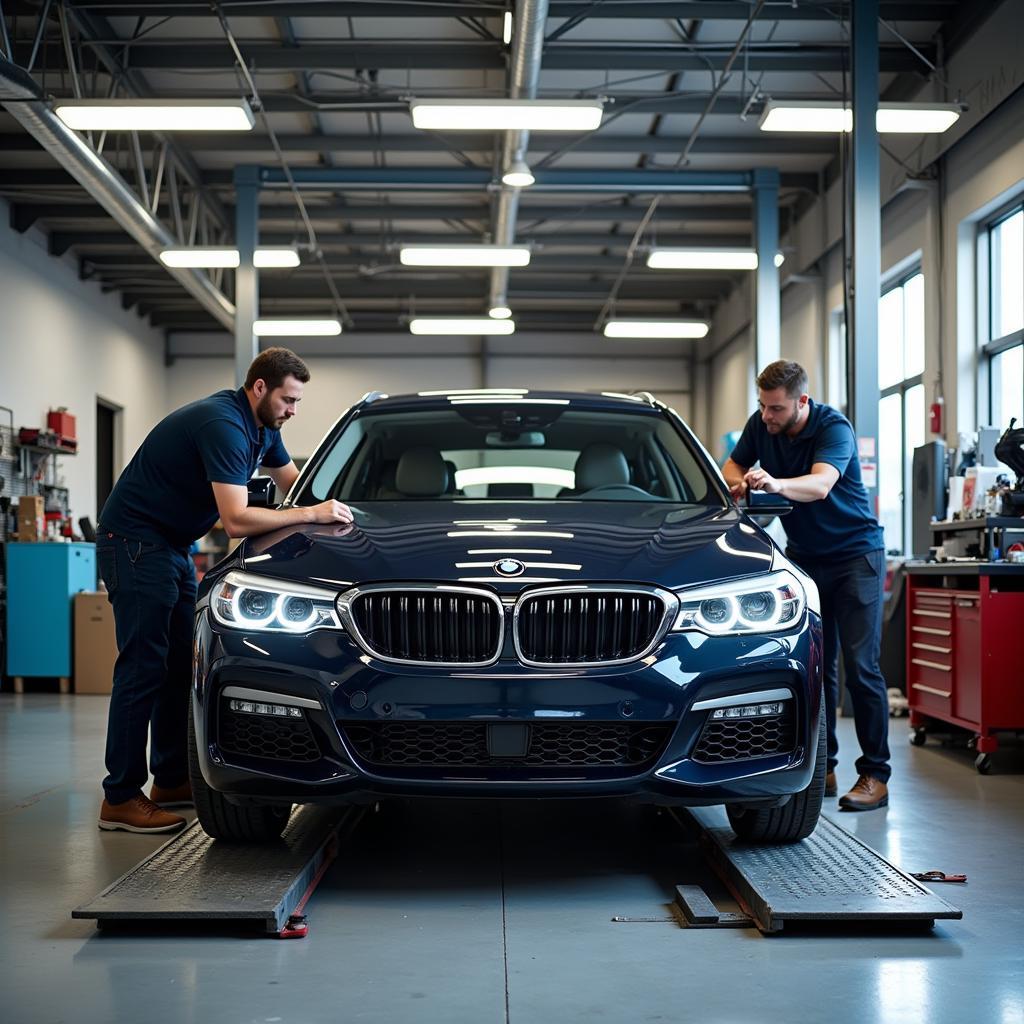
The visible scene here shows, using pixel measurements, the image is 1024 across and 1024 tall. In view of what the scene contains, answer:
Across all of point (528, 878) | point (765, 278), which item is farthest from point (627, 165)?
point (528, 878)

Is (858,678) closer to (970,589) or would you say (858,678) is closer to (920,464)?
(970,589)

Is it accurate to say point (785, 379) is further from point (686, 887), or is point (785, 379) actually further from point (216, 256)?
point (216, 256)

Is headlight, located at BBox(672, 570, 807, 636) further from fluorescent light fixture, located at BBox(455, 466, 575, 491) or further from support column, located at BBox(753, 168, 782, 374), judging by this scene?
support column, located at BBox(753, 168, 782, 374)

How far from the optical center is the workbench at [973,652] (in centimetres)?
598

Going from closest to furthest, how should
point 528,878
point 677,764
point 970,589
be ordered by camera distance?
point 677,764, point 528,878, point 970,589

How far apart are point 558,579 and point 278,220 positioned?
556 inches

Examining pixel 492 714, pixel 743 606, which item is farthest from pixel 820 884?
pixel 492 714

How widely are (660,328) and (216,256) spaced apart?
6.52m

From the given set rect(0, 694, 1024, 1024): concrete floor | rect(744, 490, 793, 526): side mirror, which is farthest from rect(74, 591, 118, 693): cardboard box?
rect(744, 490, 793, 526): side mirror

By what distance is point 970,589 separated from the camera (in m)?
6.59

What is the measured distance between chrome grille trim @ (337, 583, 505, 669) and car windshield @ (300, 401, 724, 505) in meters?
1.05

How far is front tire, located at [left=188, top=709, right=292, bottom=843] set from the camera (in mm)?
3592

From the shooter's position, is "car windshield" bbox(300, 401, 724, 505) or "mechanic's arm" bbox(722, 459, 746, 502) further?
"mechanic's arm" bbox(722, 459, 746, 502)

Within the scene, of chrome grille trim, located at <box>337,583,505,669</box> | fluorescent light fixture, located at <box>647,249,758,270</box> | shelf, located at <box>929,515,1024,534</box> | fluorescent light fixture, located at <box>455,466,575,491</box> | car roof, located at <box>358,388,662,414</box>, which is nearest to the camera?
chrome grille trim, located at <box>337,583,505,669</box>
